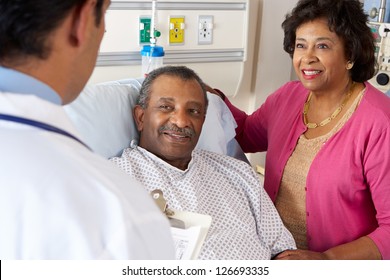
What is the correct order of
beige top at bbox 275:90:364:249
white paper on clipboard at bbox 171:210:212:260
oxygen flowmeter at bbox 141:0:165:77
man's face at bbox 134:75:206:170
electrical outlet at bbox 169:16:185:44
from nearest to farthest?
white paper on clipboard at bbox 171:210:212:260, man's face at bbox 134:75:206:170, beige top at bbox 275:90:364:249, oxygen flowmeter at bbox 141:0:165:77, electrical outlet at bbox 169:16:185:44

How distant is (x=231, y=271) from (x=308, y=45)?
1.06 meters

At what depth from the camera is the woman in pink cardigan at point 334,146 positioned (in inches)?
70.2

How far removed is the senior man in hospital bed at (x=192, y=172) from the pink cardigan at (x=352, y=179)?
0.48 feet

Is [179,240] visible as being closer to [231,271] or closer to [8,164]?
[231,271]

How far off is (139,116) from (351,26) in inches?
33.0

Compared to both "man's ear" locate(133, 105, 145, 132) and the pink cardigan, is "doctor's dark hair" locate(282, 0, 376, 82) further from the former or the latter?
"man's ear" locate(133, 105, 145, 132)

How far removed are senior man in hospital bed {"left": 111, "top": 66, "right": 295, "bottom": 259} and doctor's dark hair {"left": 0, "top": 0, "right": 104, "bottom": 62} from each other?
1034 mm

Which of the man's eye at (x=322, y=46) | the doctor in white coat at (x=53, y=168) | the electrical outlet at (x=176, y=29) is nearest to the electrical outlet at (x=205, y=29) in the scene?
the electrical outlet at (x=176, y=29)

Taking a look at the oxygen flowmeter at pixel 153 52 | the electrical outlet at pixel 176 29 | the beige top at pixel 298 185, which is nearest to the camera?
the beige top at pixel 298 185

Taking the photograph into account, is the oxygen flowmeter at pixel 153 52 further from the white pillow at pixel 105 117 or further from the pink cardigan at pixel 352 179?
the pink cardigan at pixel 352 179

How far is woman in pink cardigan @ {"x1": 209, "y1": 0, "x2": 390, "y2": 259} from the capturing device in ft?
5.85

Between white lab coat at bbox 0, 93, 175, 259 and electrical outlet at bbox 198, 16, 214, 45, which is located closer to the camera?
white lab coat at bbox 0, 93, 175, 259

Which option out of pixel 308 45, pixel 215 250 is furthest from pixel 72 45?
pixel 308 45

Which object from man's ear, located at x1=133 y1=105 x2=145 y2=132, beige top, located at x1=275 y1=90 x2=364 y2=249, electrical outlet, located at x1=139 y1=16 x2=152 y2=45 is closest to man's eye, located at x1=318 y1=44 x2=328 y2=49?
beige top, located at x1=275 y1=90 x2=364 y2=249
